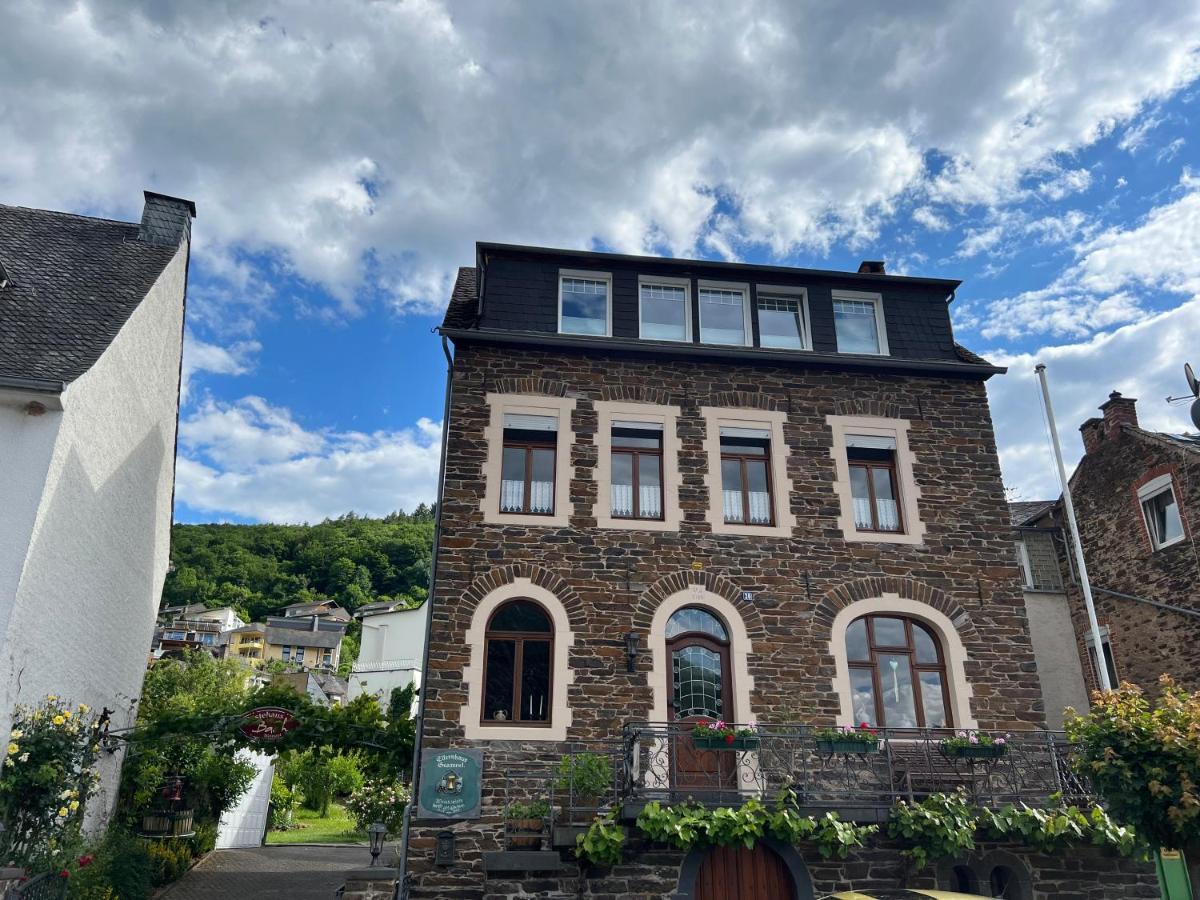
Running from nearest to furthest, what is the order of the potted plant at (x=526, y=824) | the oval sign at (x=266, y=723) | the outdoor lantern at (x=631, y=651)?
the potted plant at (x=526, y=824) → the outdoor lantern at (x=631, y=651) → the oval sign at (x=266, y=723)

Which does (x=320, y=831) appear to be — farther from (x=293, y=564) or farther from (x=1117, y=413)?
(x=293, y=564)

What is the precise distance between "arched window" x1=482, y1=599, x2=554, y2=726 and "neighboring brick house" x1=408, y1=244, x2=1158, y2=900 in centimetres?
3

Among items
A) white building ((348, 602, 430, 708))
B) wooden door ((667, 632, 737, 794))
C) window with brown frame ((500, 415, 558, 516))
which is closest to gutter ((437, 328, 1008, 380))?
window with brown frame ((500, 415, 558, 516))

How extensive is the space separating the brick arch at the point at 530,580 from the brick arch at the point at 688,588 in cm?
96

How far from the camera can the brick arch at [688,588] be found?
12.9 metres

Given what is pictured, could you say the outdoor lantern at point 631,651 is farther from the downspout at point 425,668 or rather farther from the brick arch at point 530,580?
the downspout at point 425,668

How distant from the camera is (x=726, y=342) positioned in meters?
15.1

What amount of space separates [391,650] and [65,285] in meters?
33.6

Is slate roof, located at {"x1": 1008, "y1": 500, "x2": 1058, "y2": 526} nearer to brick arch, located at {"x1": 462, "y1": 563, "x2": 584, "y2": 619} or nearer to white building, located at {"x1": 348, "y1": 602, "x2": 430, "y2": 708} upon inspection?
brick arch, located at {"x1": 462, "y1": 563, "x2": 584, "y2": 619}

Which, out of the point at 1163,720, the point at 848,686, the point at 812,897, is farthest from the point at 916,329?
the point at 812,897

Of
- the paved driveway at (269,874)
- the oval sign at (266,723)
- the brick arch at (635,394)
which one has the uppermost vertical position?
the brick arch at (635,394)

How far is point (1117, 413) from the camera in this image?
20.1 meters

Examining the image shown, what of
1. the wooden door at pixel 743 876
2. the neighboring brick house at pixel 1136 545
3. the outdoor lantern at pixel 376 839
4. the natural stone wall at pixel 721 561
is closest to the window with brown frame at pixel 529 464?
the natural stone wall at pixel 721 561

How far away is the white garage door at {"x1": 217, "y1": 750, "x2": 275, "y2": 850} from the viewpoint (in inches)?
891
